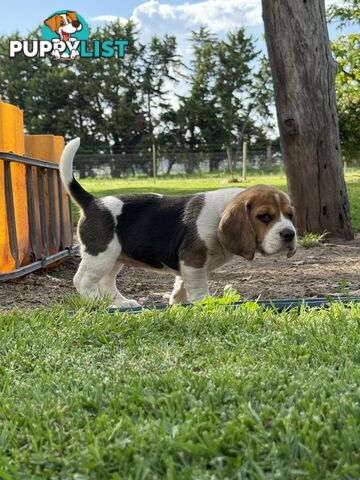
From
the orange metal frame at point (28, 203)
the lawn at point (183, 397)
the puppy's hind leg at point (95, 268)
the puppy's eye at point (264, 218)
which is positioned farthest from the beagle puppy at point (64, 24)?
the lawn at point (183, 397)

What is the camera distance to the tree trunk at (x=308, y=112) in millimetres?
6957

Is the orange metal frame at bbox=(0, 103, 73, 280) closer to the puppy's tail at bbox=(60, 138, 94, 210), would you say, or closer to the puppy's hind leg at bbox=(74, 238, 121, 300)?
the puppy's tail at bbox=(60, 138, 94, 210)

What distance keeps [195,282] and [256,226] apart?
563mm

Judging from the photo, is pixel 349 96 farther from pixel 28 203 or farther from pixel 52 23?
pixel 28 203

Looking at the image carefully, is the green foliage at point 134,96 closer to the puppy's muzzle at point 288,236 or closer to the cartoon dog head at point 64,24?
the cartoon dog head at point 64,24

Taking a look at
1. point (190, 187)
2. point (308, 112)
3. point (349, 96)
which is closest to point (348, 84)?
point (349, 96)

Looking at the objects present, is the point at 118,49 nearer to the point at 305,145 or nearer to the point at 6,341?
the point at 305,145

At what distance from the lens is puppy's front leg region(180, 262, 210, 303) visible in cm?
392

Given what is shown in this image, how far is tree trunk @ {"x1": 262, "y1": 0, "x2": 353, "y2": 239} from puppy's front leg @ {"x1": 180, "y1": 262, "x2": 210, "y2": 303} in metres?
3.66

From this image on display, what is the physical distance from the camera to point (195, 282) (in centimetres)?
393

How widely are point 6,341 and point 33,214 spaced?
266 centimetres

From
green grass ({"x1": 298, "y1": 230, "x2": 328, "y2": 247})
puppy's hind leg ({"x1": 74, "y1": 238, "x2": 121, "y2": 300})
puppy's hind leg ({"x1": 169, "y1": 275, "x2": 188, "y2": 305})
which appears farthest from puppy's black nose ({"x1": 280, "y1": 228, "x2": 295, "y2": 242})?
green grass ({"x1": 298, "y1": 230, "x2": 328, "y2": 247})

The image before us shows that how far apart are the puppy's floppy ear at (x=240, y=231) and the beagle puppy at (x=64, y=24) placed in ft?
89.8

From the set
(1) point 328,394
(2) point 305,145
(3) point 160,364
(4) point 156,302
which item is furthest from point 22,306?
(2) point 305,145
